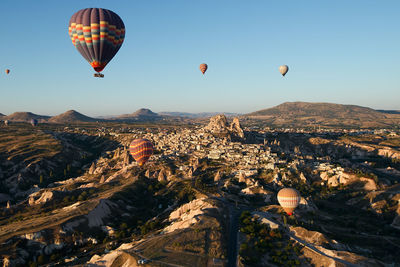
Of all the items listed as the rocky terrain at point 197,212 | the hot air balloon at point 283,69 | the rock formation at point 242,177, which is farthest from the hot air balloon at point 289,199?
the hot air balloon at point 283,69

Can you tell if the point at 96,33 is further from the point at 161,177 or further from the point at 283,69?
the point at 283,69

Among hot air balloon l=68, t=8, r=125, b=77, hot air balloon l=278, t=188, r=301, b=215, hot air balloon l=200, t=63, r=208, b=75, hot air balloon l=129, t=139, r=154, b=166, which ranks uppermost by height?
hot air balloon l=200, t=63, r=208, b=75

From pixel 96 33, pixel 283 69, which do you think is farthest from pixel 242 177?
pixel 96 33

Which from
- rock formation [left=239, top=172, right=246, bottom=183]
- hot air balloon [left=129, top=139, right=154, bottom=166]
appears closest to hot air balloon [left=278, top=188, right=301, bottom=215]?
rock formation [left=239, top=172, right=246, bottom=183]

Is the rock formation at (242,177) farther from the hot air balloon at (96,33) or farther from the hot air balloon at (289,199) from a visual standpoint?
the hot air balloon at (96,33)

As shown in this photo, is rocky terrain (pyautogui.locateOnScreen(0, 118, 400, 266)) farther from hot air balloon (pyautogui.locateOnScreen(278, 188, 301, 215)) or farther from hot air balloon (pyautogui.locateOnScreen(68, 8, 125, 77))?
hot air balloon (pyautogui.locateOnScreen(68, 8, 125, 77))

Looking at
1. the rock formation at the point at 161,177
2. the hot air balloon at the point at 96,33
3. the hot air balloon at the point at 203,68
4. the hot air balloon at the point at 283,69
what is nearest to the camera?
the hot air balloon at the point at 96,33

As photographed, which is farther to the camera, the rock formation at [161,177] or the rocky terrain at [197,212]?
the rock formation at [161,177]
